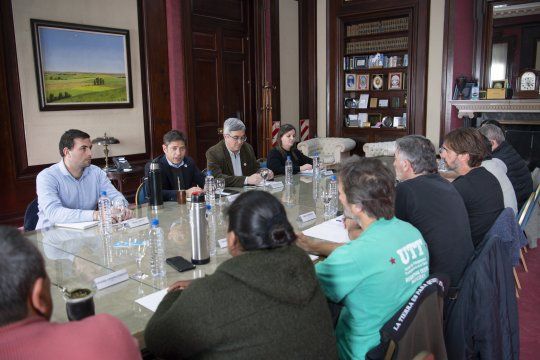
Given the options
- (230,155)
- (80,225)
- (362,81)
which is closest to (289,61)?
(362,81)

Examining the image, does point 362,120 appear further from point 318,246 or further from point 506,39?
point 318,246

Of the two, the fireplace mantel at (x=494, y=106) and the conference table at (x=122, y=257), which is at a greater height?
the fireplace mantel at (x=494, y=106)

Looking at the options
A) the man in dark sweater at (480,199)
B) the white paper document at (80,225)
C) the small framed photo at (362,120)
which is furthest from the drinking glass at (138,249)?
the small framed photo at (362,120)

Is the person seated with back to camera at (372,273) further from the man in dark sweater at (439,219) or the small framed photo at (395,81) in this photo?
the small framed photo at (395,81)

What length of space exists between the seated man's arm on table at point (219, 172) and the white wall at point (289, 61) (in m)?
3.81

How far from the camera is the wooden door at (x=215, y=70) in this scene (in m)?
6.12

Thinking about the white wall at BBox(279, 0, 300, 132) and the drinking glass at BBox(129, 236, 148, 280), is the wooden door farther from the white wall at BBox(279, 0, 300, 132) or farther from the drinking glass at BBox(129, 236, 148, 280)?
the drinking glass at BBox(129, 236, 148, 280)

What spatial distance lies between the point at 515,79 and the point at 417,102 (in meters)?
1.30

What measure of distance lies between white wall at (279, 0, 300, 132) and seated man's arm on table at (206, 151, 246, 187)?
381 cm

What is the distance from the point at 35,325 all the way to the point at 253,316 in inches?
18.4

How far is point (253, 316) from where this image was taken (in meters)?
1.10

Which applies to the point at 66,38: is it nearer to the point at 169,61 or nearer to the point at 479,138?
the point at 169,61

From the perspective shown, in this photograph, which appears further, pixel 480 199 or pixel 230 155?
pixel 230 155

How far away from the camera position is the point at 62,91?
4.84m
